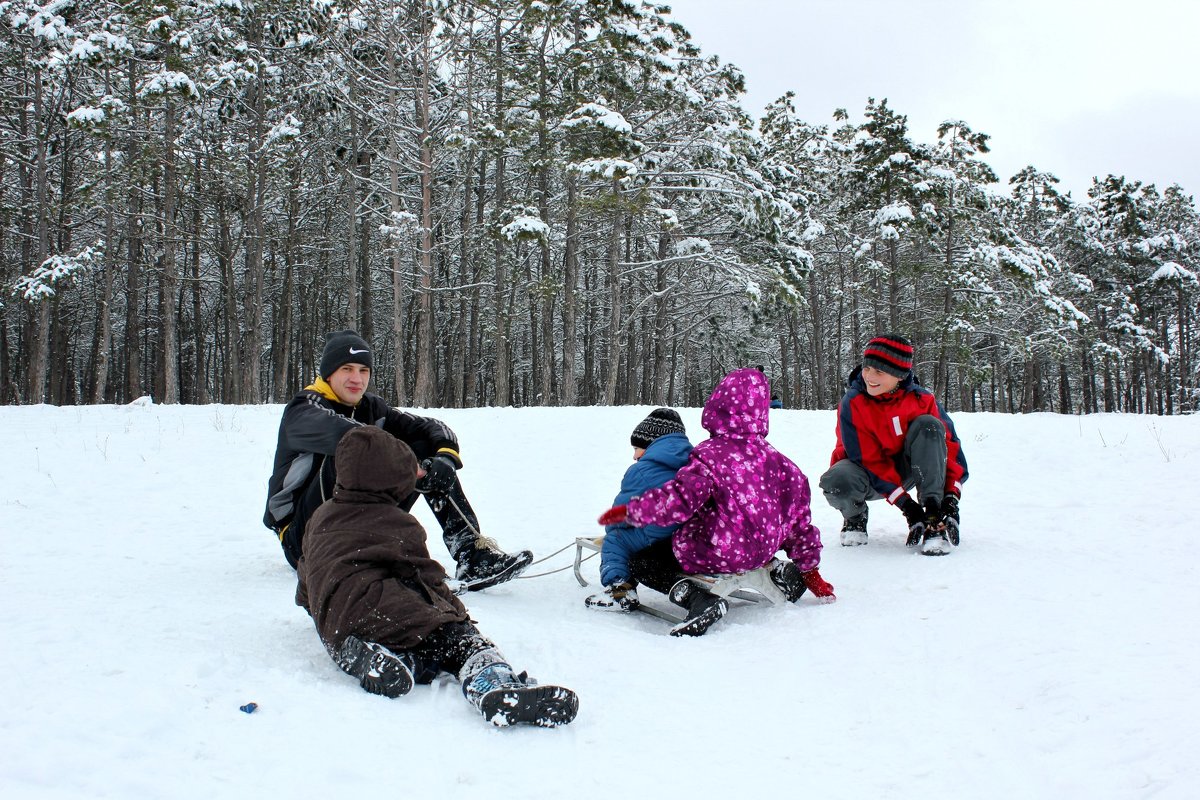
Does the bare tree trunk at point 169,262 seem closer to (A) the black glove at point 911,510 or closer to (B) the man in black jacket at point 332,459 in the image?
(B) the man in black jacket at point 332,459

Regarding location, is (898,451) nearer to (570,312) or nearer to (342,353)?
(342,353)

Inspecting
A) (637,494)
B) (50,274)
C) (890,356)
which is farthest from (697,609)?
A: (50,274)

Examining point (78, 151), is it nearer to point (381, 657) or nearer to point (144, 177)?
point (144, 177)

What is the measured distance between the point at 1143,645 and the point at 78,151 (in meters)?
27.3

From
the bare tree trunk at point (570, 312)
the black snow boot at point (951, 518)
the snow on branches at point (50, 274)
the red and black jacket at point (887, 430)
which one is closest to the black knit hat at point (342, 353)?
the red and black jacket at point (887, 430)

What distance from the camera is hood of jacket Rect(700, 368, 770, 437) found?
13.0ft

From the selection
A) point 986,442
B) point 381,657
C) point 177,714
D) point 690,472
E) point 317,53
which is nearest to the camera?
point 177,714

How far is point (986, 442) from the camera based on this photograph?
8680 millimetres

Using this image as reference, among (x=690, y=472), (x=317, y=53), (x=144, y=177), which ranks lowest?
(x=690, y=472)

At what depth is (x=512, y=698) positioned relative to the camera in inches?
95.3

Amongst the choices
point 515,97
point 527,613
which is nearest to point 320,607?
point 527,613

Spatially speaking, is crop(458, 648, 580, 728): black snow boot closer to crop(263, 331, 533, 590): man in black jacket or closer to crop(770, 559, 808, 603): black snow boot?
crop(263, 331, 533, 590): man in black jacket

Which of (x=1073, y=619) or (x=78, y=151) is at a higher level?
(x=78, y=151)

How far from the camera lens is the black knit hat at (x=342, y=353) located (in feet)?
13.4
